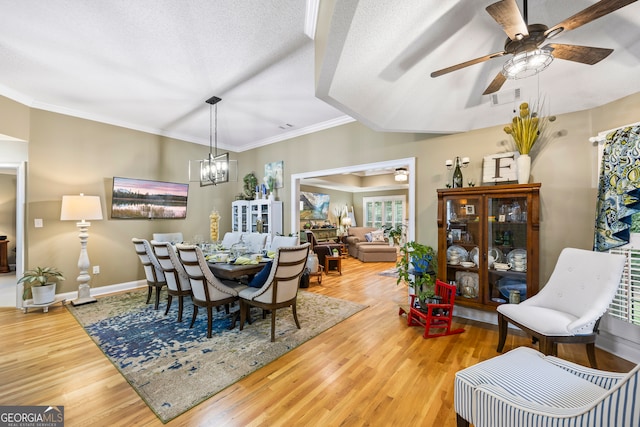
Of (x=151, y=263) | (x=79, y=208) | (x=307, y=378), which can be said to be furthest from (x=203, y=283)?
(x=79, y=208)

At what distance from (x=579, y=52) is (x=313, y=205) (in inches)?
308

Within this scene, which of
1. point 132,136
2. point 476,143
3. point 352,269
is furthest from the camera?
point 352,269

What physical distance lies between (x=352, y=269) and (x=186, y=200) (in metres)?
4.25

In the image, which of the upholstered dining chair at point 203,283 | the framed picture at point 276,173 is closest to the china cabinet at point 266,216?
the framed picture at point 276,173

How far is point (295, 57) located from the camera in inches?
109

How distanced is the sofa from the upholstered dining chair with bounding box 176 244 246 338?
5171 mm

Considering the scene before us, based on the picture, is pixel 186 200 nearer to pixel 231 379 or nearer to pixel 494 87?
pixel 231 379

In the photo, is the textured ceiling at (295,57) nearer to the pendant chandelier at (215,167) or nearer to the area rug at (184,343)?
the pendant chandelier at (215,167)

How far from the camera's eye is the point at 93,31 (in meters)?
2.34

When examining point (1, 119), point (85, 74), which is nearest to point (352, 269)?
point (85, 74)

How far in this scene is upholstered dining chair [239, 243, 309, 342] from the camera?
2.69 meters

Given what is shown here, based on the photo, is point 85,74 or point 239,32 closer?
point 239,32

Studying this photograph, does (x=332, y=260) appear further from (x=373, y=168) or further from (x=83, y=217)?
(x=83, y=217)

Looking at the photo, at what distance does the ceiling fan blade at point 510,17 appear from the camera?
1397 millimetres
